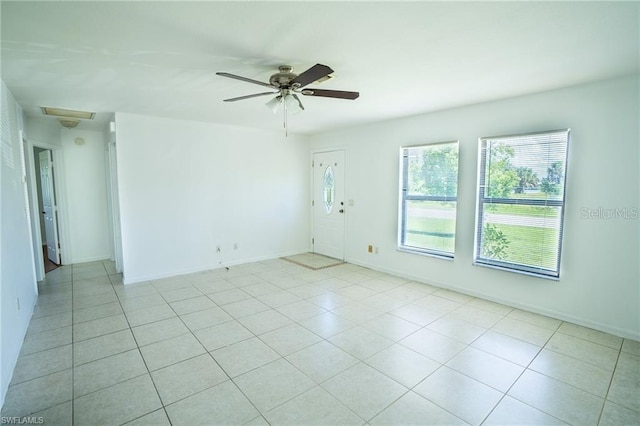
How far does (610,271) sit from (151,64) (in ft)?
15.1

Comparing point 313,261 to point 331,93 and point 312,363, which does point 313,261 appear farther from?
point 331,93

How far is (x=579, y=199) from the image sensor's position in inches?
120

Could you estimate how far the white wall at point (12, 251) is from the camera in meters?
2.24

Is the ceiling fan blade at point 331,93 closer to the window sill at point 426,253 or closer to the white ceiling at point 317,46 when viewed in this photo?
the white ceiling at point 317,46

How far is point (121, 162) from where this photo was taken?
166 inches

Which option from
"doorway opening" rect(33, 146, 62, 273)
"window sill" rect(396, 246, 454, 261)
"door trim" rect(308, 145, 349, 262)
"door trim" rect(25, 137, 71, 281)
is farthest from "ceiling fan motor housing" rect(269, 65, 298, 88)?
"doorway opening" rect(33, 146, 62, 273)

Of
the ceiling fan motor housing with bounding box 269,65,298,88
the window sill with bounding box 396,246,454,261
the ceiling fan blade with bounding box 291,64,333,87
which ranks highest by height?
the ceiling fan motor housing with bounding box 269,65,298,88

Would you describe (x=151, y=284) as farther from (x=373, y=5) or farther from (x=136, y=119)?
(x=373, y=5)

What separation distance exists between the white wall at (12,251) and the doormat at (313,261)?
3.58m

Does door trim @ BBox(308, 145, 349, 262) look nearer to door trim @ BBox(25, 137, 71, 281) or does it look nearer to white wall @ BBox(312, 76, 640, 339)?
white wall @ BBox(312, 76, 640, 339)

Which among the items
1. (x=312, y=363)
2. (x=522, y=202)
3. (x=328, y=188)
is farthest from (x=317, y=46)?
(x=328, y=188)

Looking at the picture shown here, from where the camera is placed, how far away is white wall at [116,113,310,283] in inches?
171

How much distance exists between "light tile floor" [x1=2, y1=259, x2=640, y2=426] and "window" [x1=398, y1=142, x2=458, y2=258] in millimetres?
845

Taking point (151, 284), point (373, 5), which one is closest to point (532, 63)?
point (373, 5)
